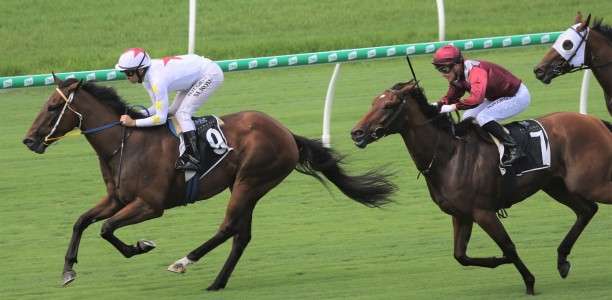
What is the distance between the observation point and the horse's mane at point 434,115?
8.45 meters

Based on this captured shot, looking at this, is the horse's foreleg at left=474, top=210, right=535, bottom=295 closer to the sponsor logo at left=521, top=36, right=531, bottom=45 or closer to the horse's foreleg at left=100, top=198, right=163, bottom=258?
the horse's foreleg at left=100, top=198, right=163, bottom=258

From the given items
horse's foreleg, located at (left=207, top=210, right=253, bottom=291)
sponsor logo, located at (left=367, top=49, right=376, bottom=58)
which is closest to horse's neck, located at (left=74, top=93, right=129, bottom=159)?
horse's foreleg, located at (left=207, top=210, right=253, bottom=291)

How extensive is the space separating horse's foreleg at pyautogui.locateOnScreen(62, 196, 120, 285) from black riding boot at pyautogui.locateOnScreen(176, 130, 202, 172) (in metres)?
0.53

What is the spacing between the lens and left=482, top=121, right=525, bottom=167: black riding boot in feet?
27.9

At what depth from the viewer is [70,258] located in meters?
8.66

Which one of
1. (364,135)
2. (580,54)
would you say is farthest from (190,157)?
(580,54)

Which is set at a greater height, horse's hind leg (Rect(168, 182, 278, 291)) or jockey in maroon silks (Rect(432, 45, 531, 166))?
jockey in maroon silks (Rect(432, 45, 531, 166))

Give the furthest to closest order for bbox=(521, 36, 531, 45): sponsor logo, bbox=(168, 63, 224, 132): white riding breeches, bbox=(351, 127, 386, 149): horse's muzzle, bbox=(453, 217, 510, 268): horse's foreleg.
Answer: bbox=(521, 36, 531, 45): sponsor logo
bbox=(168, 63, 224, 132): white riding breeches
bbox=(453, 217, 510, 268): horse's foreleg
bbox=(351, 127, 386, 149): horse's muzzle

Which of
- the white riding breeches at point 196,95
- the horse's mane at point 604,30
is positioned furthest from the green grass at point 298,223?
the horse's mane at point 604,30

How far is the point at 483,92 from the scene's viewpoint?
8.46 m

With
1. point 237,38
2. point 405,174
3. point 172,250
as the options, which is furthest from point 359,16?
point 172,250

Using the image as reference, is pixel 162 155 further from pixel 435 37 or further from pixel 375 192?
pixel 435 37

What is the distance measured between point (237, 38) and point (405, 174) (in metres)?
6.04

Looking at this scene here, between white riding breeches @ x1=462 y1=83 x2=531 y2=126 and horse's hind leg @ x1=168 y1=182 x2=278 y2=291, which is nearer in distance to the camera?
white riding breeches @ x1=462 y1=83 x2=531 y2=126
